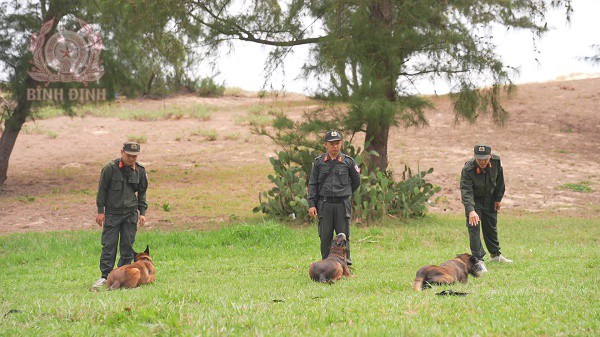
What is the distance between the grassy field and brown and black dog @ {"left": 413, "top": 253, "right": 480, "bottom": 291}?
0.17 m

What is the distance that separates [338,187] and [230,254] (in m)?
3.47

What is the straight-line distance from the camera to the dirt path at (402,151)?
18.0m

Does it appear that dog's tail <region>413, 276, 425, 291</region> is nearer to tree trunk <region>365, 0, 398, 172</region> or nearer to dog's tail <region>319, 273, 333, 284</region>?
dog's tail <region>319, 273, 333, 284</region>

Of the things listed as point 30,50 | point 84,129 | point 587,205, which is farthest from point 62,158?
point 587,205

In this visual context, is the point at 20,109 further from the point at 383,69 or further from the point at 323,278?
the point at 323,278

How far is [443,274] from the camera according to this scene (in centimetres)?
701

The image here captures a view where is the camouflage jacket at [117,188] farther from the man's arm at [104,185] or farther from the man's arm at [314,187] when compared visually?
the man's arm at [314,187]

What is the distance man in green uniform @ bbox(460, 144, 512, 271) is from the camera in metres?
8.56

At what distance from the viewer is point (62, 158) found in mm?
24531

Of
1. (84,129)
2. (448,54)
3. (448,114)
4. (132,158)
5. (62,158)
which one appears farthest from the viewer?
(448,114)

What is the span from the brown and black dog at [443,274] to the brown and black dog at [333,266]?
1132 mm

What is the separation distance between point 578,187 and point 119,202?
1612 cm

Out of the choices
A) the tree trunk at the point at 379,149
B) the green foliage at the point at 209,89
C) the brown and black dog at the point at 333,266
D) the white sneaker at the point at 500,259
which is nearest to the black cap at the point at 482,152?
the white sneaker at the point at 500,259

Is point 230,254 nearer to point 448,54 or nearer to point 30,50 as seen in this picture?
point 448,54
